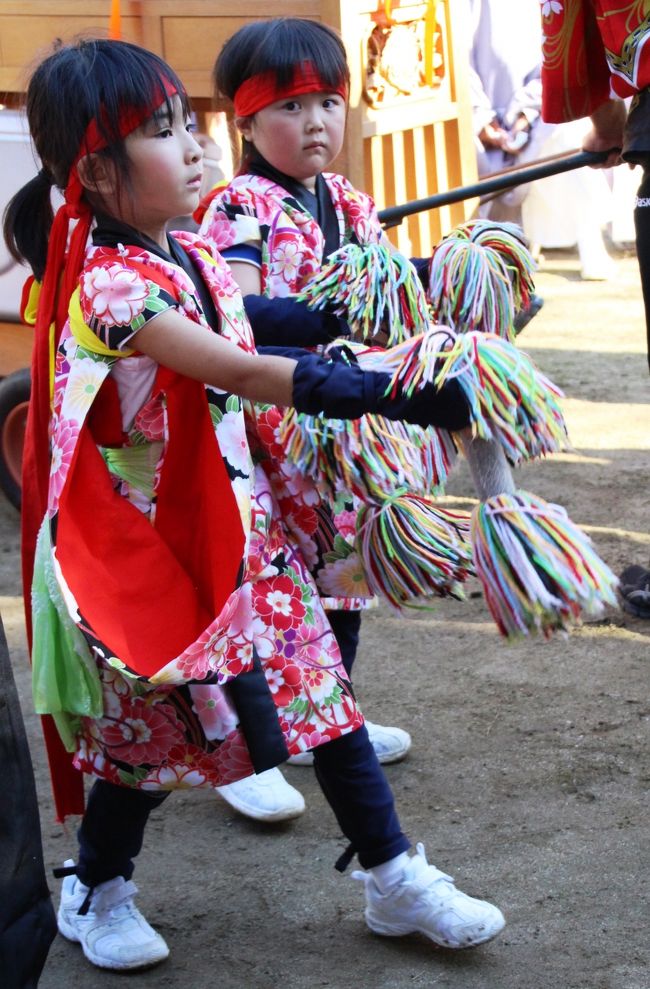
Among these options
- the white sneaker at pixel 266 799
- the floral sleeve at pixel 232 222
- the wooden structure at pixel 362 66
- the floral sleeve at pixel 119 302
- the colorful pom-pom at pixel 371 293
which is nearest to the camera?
the floral sleeve at pixel 119 302

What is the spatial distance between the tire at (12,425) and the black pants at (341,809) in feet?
6.62

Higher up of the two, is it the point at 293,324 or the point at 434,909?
the point at 293,324

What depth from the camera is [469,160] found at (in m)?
4.23

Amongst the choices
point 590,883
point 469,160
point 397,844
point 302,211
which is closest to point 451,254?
point 302,211

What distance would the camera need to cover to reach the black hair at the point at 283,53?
2117 mm

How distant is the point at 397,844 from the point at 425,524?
19.2 inches

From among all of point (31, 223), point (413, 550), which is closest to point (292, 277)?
point (31, 223)

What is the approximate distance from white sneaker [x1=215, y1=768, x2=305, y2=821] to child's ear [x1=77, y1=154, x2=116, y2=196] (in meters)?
1.10

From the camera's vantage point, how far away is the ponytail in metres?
1.96

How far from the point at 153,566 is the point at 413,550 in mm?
366

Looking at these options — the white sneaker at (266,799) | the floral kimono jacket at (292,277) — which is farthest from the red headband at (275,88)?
the white sneaker at (266,799)

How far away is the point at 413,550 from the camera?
73.2 inches

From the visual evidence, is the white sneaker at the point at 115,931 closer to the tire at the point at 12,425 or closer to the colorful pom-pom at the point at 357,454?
the colorful pom-pom at the point at 357,454

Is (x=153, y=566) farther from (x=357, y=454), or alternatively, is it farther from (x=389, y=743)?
(x=389, y=743)
